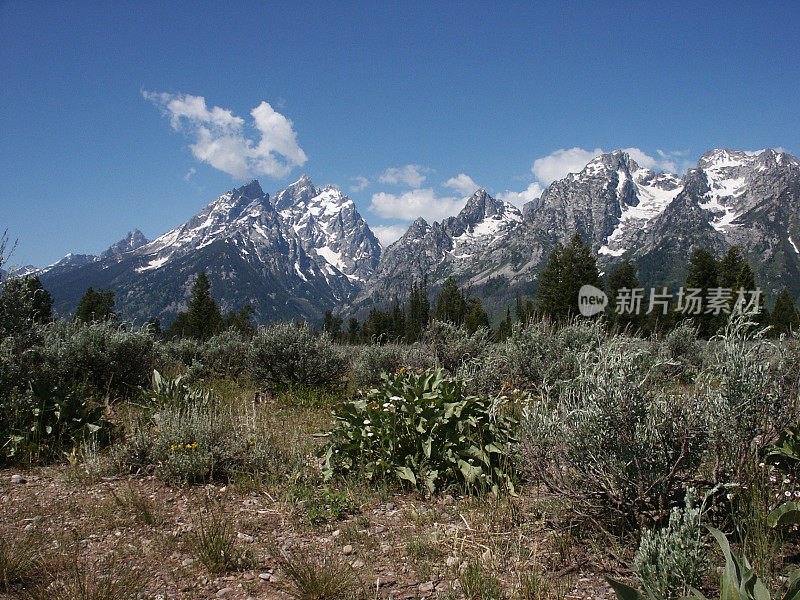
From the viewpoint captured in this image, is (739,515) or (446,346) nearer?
(739,515)

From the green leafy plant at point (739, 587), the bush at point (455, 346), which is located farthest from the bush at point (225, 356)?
the green leafy plant at point (739, 587)

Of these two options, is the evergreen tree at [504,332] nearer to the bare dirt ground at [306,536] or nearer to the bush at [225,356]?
the bush at [225,356]

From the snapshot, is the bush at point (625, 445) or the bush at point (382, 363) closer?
the bush at point (625, 445)

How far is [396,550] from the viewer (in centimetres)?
300

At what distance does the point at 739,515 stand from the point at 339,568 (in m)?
2.58

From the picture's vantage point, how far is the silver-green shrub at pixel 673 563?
2158mm

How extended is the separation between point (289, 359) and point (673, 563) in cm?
776

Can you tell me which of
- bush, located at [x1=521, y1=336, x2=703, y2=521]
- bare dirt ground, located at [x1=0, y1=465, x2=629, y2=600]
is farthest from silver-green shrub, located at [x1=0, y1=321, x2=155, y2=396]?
bush, located at [x1=521, y1=336, x2=703, y2=521]

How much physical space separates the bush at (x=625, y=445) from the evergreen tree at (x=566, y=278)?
26.9 m

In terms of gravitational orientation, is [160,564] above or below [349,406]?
below

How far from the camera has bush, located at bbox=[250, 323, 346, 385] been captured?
900 centimetres

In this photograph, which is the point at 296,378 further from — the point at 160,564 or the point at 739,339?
the point at 739,339

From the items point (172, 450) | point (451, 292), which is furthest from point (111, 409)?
point (451, 292)

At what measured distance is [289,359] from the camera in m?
9.01
